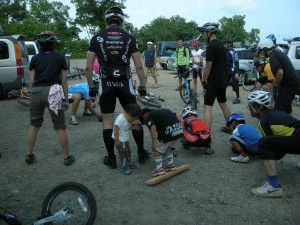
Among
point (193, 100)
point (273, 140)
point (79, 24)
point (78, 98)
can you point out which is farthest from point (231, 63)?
point (79, 24)

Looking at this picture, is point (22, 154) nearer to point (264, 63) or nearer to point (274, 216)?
point (274, 216)

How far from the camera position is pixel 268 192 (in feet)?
12.6

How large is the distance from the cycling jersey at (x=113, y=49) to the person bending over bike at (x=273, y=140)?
179cm

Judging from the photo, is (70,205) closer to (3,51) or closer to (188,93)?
(188,93)

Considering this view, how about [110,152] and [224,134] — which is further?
[224,134]

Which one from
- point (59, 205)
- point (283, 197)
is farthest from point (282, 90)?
point (59, 205)

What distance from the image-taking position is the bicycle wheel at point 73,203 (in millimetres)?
3016

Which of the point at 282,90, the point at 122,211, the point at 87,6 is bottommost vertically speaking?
the point at 122,211

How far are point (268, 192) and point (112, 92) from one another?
2370 millimetres

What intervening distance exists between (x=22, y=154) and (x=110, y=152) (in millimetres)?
1785

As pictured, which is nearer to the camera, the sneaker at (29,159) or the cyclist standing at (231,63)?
the sneaker at (29,159)

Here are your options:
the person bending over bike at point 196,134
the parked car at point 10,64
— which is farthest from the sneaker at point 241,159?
the parked car at point 10,64

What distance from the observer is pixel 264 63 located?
255 inches

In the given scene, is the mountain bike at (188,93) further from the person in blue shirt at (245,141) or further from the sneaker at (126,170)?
the sneaker at (126,170)
